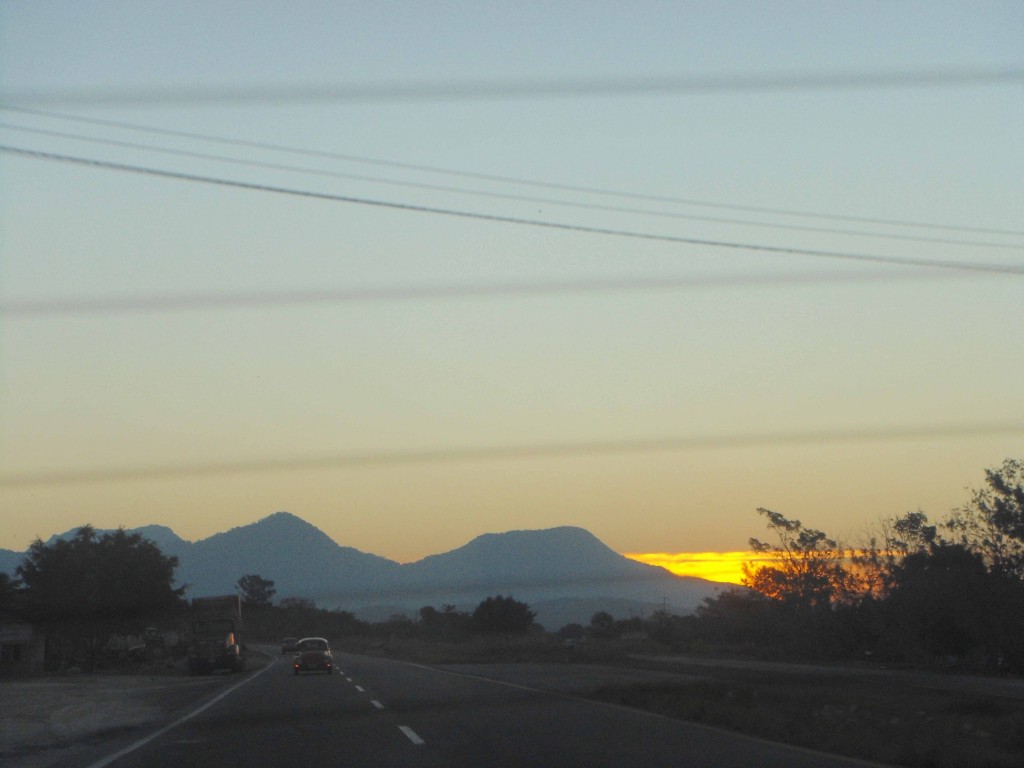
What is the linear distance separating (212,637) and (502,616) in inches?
3483

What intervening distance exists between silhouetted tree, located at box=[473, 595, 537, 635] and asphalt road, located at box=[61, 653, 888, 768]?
111 metres

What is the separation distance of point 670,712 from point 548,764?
8.76 metres

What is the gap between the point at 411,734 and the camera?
18.0 metres

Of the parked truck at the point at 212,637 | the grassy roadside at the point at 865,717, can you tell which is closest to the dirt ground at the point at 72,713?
the parked truck at the point at 212,637

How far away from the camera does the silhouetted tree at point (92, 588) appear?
2739 inches

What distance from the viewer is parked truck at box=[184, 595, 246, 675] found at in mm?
52469

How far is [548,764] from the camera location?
555 inches

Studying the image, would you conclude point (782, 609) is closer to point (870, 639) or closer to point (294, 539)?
point (870, 639)

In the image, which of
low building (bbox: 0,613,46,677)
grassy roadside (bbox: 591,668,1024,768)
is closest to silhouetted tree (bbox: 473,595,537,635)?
low building (bbox: 0,613,46,677)

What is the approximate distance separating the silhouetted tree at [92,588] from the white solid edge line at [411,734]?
176 ft

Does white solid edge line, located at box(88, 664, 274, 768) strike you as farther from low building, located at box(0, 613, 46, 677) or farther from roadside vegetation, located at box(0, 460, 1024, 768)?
low building, located at box(0, 613, 46, 677)

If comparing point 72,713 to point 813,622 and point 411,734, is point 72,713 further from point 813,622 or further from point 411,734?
point 813,622

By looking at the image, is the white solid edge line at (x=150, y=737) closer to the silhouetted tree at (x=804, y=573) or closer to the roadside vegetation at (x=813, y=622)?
the roadside vegetation at (x=813, y=622)

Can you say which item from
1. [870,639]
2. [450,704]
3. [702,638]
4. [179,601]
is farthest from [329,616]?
[450,704]
